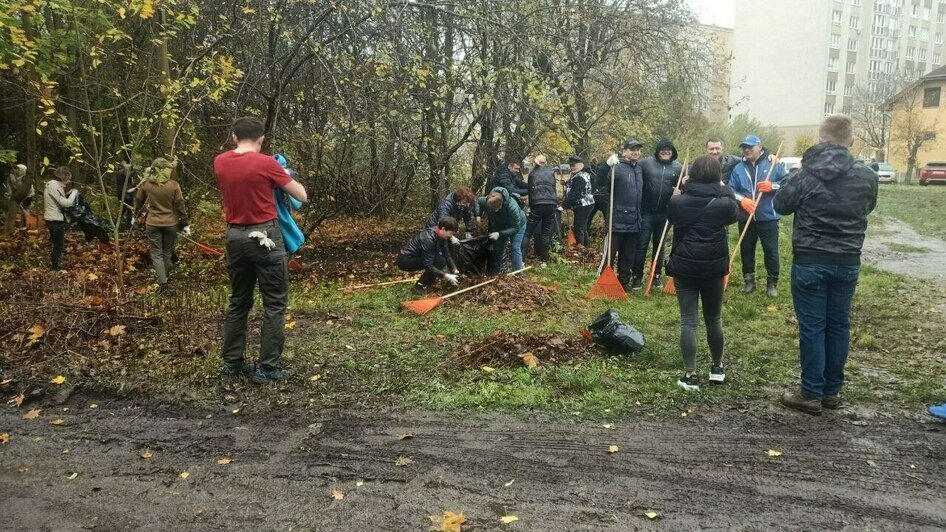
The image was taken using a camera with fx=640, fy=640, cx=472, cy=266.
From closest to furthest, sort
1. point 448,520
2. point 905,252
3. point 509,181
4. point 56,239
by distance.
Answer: point 448,520
point 56,239
point 509,181
point 905,252

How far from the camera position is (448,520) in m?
2.99

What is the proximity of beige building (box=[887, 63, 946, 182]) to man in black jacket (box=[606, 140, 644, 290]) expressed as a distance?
41.0m

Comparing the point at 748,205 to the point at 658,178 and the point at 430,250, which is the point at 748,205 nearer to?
the point at 658,178

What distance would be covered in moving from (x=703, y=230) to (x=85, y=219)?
9.28m

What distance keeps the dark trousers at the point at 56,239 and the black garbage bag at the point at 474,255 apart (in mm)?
6068

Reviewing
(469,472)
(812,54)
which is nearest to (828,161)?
(469,472)

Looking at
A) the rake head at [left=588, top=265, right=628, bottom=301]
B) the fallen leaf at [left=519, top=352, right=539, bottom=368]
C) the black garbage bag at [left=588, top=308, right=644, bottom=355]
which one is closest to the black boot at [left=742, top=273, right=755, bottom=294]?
the rake head at [left=588, top=265, right=628, bottom=301]

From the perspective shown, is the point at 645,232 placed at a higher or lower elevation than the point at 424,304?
higher

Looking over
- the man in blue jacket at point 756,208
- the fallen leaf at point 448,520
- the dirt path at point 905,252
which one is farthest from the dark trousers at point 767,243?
the fallen leaf at point 448,520

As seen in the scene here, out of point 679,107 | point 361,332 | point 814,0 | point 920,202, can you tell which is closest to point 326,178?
point 361,332

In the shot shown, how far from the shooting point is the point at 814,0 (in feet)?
185

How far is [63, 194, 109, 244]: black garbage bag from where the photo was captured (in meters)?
9.61

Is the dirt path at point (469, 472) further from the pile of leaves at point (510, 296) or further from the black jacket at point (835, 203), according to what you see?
the pile of leaves at point (510, 296)

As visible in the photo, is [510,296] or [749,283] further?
[749,283]
